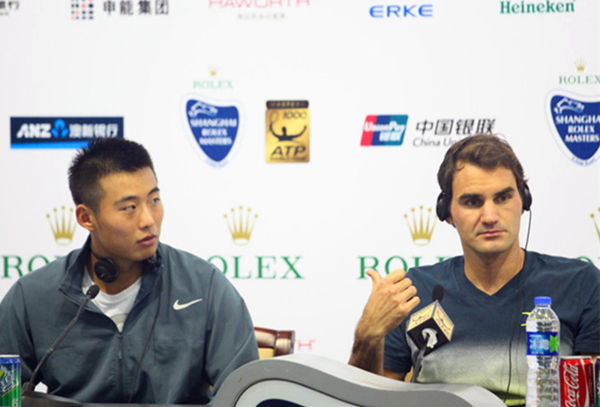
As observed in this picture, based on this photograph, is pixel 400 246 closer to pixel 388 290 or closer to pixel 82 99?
pixel 388 290

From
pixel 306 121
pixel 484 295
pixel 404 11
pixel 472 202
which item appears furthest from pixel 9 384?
pixel 404 11

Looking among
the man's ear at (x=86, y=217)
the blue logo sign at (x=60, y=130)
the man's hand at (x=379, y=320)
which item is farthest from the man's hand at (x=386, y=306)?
the blue logo sign at (x=60, y=130)

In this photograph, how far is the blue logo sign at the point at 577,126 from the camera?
320cm

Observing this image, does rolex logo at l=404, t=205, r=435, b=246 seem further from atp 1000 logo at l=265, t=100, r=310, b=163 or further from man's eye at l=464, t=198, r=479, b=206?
atp 1000 logo at l=265, t=100, r=310, b=163

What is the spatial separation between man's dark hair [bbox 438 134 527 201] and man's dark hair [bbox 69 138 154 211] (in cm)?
116

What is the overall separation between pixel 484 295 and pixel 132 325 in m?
1.23

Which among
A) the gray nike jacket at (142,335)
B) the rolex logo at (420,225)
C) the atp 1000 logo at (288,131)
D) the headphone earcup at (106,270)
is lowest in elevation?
the gray nike jacket at (142,335)

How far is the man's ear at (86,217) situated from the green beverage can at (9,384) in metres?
1.22

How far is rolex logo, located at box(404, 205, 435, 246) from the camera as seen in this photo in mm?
3252

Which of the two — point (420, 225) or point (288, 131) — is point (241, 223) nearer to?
point (288, 131)

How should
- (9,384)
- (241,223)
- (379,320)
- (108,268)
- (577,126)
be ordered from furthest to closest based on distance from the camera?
(241,223) → (577,126) → (108,268) → (379,320) → (9,384)

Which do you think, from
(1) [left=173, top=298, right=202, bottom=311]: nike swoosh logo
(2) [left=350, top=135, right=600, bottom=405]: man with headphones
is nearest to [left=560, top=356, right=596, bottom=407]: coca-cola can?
(2) [left=350, top=135, right=600, bottom=405]: man with headphones

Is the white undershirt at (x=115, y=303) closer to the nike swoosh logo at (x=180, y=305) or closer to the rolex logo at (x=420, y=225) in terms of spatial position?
the nike swoosh logo at (x=180, y=305)

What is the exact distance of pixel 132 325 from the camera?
265 centimetres
